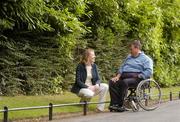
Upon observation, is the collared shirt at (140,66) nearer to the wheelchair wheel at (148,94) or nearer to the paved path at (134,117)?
the wheelchair wheel at (148,94)

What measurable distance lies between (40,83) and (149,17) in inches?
287

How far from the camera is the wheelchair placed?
40.3 ft

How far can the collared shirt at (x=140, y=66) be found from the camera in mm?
12680

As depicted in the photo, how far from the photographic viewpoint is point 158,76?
21.9 metres

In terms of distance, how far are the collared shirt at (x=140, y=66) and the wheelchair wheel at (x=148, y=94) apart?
234mm

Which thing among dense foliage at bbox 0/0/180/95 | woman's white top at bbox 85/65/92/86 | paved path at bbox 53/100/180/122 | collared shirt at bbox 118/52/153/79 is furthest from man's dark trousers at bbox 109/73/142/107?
dense foliage at bbox 0/0/180/95

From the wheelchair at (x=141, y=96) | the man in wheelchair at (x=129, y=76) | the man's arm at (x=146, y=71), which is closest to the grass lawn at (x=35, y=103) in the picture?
the man in wheelchair at (x=129, y=76)

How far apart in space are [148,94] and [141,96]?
1.21 feet

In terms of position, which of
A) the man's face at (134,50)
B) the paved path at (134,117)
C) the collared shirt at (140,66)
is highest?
the man's face at (134,50)

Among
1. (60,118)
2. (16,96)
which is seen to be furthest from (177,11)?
(60,118)

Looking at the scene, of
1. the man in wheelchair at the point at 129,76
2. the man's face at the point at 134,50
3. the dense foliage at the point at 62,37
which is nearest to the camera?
the man in wheelchair at the point at 129,76

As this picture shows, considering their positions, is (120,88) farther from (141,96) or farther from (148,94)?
(148,94)

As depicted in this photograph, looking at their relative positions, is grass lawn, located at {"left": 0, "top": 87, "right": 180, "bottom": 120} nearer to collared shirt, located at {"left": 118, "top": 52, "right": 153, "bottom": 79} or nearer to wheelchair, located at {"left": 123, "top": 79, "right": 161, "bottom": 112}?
wheelchair, located at {"left": 123, "top": 79, "right": 161, "bottom": 112}

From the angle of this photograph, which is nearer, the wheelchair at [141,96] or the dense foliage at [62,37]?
the wheelchair at [141,96]
